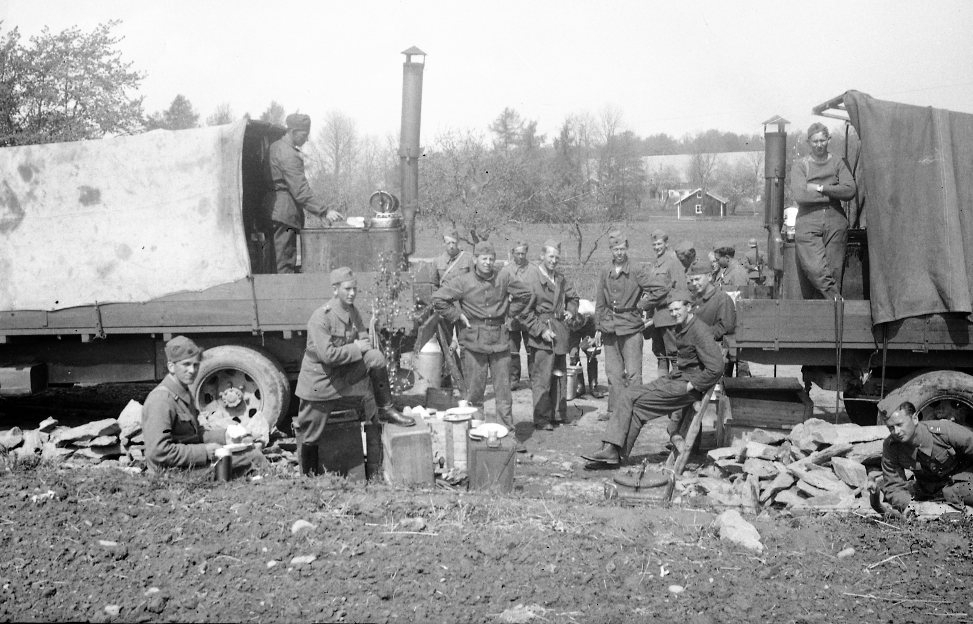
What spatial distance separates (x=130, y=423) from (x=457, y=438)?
303 centimetres

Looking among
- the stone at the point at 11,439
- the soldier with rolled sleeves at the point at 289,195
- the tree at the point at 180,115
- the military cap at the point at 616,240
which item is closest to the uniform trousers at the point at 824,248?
the military cap at the point at 616,240

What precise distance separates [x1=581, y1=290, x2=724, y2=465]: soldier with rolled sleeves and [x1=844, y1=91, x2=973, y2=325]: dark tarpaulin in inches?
61.2

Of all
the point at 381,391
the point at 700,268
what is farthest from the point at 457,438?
the point at 700,268

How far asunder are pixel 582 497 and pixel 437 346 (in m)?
3.75

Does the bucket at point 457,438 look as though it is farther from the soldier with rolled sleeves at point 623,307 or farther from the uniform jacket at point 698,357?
the soldier with rolled sleeves at point 623,307

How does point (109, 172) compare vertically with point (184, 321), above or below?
above

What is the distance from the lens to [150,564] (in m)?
5.17

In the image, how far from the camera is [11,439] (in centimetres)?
773

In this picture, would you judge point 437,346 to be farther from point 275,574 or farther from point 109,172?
point 275,574

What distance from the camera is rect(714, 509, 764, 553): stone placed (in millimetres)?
5531

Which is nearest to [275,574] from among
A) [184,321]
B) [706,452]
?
[184,321]

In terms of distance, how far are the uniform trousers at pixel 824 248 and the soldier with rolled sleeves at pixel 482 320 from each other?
9.61 feet

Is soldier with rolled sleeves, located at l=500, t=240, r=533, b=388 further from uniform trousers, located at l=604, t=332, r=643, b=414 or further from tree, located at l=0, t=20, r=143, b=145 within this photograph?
tree, located at l=0, t=20, r=143, b=145

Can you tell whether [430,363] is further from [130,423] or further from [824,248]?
[824,248]
